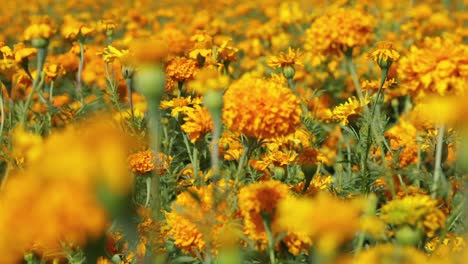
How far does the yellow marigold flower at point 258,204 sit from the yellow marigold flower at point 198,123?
67 cm

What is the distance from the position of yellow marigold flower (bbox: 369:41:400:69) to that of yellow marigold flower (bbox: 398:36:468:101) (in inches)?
11.0

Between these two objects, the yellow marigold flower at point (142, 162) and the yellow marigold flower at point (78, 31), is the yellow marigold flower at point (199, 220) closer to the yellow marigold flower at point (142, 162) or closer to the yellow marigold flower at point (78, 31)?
the yellow marigold flower at point (142, 162)

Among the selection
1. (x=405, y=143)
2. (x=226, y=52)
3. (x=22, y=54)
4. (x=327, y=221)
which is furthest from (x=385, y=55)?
(x=22, y=54)

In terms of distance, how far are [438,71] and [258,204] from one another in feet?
2.29

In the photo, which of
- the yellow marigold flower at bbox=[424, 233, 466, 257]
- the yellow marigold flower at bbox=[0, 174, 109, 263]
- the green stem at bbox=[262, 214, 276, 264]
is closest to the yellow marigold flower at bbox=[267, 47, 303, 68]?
the yellow marigold flower at bbox=[424, 233, 466, 257]

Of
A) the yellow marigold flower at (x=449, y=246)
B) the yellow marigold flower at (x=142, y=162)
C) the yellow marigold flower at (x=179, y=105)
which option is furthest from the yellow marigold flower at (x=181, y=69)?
the yellow marigold flower at (x=449, y=246)

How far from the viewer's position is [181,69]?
242 centimetres

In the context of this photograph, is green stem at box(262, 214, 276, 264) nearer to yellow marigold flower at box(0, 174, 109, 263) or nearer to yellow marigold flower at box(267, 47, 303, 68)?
yellow marigold flower at box(0, 174, 109, 263)

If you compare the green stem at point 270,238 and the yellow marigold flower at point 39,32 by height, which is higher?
the yellow marigold flower at point 39,32

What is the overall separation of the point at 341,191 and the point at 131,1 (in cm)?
906

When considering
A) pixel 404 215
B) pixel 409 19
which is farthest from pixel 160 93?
pixel 409 19

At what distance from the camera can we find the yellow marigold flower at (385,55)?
7.03 feet

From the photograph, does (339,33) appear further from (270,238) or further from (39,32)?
(39,32)

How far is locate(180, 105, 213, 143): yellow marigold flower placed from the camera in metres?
2.14
